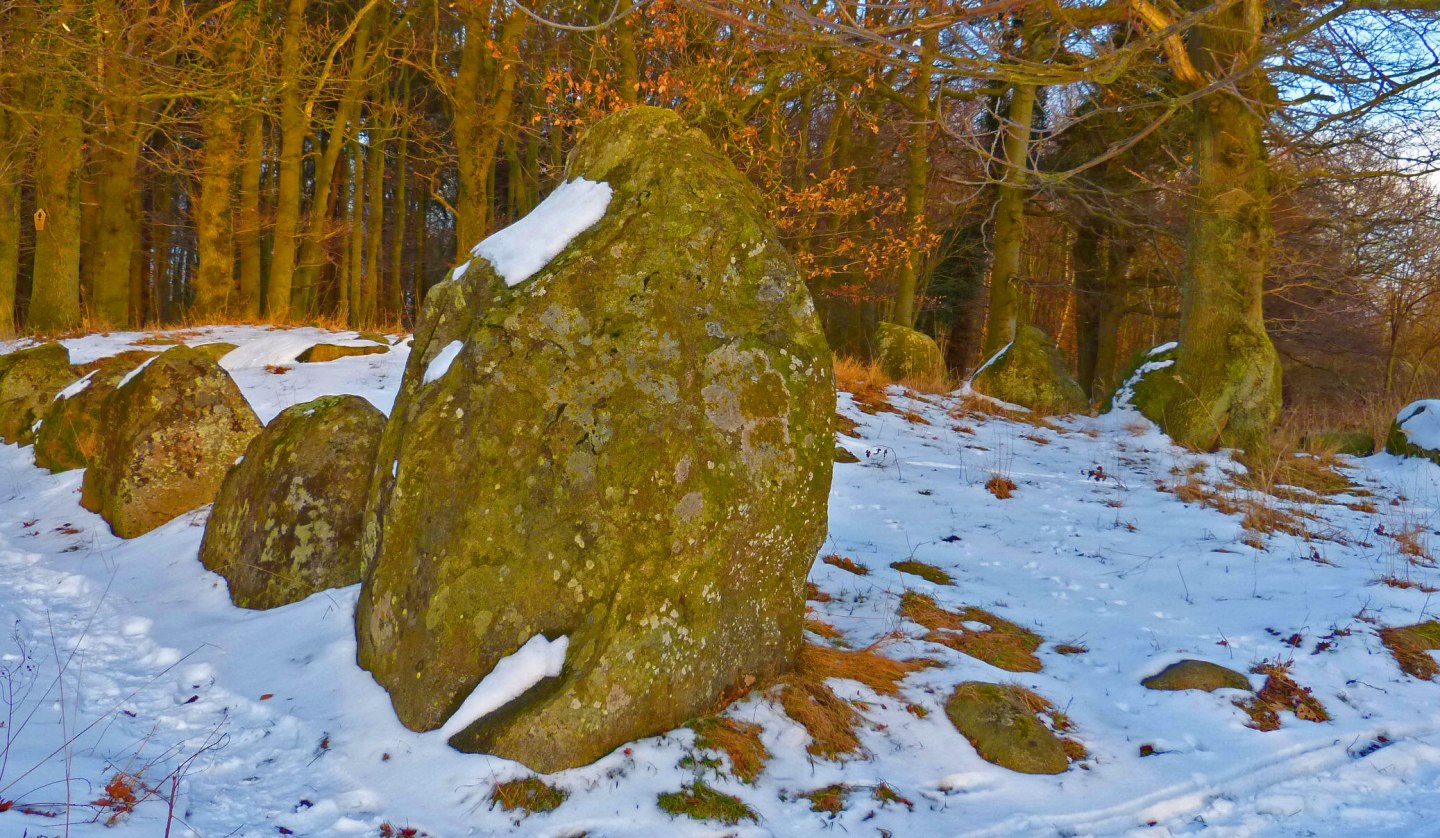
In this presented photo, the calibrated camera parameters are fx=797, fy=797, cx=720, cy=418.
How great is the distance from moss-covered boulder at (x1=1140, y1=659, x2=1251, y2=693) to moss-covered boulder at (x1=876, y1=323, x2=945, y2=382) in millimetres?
8548

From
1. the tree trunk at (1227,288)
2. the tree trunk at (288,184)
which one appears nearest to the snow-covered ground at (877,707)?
the tree trunk at (1227,288)

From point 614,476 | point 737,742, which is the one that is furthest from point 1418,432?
point 614,476

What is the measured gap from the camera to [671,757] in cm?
276

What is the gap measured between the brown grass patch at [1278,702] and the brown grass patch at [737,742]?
1.91 meters

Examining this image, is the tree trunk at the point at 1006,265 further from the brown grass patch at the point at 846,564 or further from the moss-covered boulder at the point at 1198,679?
the moss-covered boulder at the point at 1198,679

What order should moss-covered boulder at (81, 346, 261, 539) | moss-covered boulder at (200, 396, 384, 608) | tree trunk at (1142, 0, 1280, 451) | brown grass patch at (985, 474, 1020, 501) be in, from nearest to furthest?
moss-covered boulder at (200, 396, 384, 608) < moss-covered boulder at (81, 346, 261, 539) < brown grass patch at (985, 474, 1020, 501) < tree trunk at (1142, 0, 1280, 451)

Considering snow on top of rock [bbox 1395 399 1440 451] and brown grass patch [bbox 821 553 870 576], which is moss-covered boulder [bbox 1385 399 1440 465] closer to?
snow on top of rock [bbox 1395 399 1440 451]

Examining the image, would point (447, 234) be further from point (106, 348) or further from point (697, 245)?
point (697, 245)

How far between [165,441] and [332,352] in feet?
12.5

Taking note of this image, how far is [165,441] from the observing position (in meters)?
5.20

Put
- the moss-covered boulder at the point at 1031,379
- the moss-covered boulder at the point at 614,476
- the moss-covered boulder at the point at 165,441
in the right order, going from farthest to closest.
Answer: the moss-covered boulder at the point at 1031,379
the moss-covered boulder at the point at 165,441
the moss-covered boulder at the point at 614,476

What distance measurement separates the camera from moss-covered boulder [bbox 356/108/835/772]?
2.88 meters

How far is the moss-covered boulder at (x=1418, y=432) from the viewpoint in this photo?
26.7 feet

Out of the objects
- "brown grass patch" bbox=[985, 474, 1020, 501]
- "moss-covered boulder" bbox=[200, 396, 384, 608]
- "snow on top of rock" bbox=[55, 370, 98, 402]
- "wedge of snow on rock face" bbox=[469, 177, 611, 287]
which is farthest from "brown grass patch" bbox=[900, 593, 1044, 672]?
"snow on top of rock" bbox=[55, 370, 98, 402]
